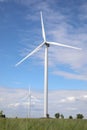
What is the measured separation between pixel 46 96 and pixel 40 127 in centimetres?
4449

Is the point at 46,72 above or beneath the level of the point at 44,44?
beneath

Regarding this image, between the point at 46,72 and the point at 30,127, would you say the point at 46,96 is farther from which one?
the point at 30,127

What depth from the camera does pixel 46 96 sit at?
57969mm

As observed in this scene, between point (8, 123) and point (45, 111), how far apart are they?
43047mm

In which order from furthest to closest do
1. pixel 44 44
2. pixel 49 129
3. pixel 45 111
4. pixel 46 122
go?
1. pixel 44 44
2. pixel 45 111
3. pixel 46 122
4. pixel 49 129

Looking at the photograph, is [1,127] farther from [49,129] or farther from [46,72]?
[46,72]

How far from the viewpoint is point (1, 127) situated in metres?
14.7

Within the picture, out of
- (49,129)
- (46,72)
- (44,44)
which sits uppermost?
(44,44)

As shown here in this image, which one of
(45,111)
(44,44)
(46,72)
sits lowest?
(45,111)

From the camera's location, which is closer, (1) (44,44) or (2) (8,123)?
(2) (8,123)

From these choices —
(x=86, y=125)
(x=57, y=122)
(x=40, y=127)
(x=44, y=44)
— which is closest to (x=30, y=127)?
(x=40, y=127)

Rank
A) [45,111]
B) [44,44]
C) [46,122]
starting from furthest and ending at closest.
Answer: [44,44], [45,111], [46,122]

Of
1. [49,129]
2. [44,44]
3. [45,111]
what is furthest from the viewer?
[44,44]

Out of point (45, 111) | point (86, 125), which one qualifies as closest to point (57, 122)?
point (86, 125)
